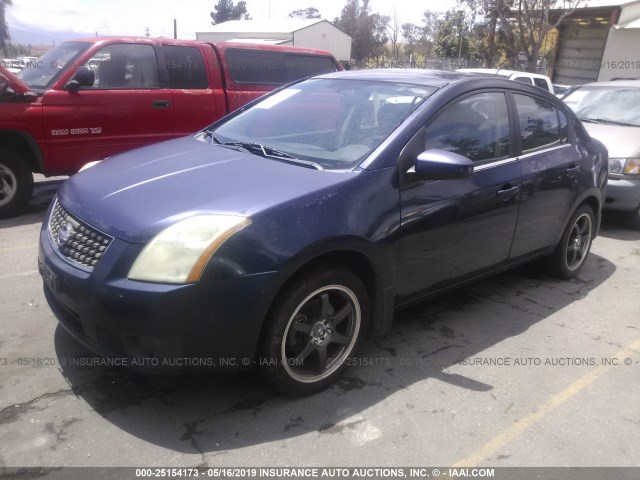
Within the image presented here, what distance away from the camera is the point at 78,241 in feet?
8.61

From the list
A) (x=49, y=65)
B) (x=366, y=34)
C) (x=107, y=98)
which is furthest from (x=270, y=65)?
(x=366, y=34)

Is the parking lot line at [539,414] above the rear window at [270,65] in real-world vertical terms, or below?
below

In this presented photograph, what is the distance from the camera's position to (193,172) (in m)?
2.96

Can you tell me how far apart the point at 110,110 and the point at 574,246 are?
4988 mm

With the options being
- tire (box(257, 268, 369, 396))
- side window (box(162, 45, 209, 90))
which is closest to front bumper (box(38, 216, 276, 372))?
tire (box(257, 268, 369, 396))

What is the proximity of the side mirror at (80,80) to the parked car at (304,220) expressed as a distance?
266cm

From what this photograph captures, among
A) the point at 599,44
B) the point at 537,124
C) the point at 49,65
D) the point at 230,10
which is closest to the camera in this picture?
the point at 537,124

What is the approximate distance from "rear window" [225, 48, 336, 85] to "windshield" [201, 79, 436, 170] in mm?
3385

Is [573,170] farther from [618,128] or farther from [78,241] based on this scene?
[78,241]

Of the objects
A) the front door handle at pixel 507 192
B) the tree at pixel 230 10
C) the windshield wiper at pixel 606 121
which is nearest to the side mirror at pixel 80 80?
the front door handle at pixel 507 192

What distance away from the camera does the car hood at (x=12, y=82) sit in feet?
18.0

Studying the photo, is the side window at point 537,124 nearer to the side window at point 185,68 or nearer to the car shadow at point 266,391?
the car shadow at point 266,391

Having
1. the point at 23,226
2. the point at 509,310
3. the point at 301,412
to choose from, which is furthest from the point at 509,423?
the point at 23,226

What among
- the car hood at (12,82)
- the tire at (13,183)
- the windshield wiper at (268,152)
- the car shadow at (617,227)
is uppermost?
the car hood at (12,82)
